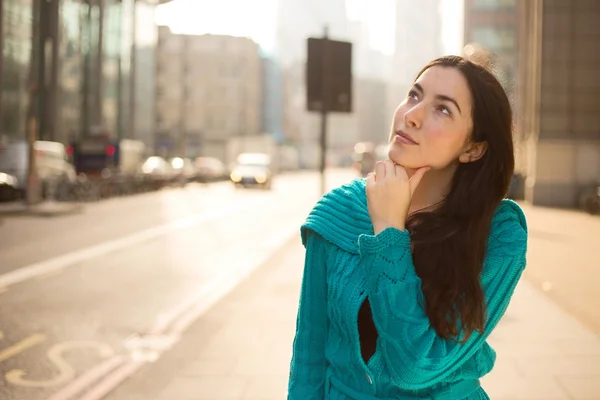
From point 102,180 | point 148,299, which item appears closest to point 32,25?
point 102,180

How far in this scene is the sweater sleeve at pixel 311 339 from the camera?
6.33 feet

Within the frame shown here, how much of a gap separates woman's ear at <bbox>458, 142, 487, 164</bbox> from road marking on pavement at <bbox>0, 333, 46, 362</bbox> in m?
4.99

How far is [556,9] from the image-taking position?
28.0 meters

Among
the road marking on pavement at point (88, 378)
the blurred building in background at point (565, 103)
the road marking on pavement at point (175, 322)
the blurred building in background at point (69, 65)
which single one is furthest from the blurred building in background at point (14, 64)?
the road marking on pavement at point (88, 378)

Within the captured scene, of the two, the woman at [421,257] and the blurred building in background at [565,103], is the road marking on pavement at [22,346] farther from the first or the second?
the blurred building in background at [565,103]

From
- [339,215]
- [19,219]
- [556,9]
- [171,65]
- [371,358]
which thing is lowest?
[19,219]

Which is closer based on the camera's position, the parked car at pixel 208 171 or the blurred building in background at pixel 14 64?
the blurred building in background at pixel 14 64

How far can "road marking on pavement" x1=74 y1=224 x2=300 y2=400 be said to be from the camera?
5315 millimetres

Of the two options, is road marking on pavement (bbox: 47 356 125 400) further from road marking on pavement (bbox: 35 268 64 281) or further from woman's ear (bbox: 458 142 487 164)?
road marking on pavement (bbox: 35 268 64 281)

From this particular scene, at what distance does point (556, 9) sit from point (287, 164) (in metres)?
76.3

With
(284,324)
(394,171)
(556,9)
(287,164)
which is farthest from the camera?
(287,164)

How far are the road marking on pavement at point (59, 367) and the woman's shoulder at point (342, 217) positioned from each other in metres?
3.96

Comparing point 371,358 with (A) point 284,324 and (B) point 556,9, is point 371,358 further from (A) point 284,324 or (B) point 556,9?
(B) point 556,9

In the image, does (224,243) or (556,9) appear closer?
(224,243)
